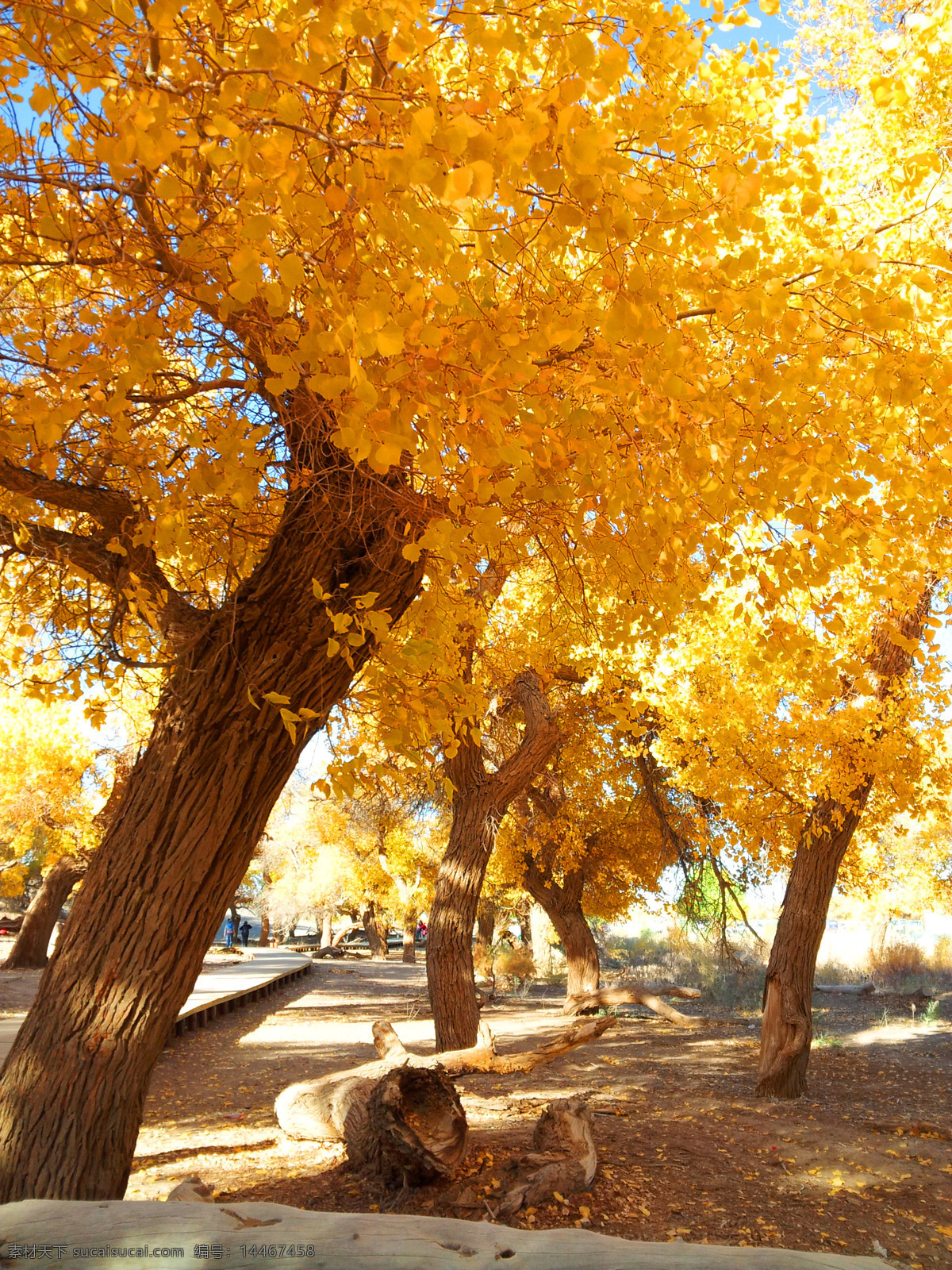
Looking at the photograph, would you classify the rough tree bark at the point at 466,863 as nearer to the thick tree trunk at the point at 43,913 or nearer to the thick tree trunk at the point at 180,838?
the thick tree trunk at the point at 180,838

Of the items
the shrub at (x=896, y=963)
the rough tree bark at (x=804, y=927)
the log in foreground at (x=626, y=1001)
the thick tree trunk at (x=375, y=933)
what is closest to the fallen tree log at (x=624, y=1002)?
the log in foreground at (x=626, y=1001)

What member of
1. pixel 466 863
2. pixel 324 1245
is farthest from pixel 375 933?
pixel 324 1245

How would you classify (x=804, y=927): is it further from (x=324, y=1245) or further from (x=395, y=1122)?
(x=324, y=1245)

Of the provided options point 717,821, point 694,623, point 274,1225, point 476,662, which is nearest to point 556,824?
Result: point 717,821

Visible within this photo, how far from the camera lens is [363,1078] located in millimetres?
5445

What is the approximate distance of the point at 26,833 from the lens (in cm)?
1775

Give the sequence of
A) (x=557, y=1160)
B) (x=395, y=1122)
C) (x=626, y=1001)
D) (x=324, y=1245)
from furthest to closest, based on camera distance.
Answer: (x=626, y=1001)
(x=557, y=1160)
(x=395, y=1122)
(x=324, y=1245)

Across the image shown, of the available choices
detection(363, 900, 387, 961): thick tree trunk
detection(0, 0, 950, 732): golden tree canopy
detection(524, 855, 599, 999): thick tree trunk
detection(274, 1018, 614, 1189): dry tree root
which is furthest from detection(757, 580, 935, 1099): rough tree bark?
detection(363, 900, 387, 961): thick tree trunk

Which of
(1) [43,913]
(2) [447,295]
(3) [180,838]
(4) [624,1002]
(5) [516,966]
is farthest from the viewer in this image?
(5) [516,966]

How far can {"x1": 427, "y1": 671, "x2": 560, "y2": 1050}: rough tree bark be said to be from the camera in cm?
764

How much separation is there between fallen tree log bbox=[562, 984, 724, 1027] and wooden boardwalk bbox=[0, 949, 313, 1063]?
548 cm

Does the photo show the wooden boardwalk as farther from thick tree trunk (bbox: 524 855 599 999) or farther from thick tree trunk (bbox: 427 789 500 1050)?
thick tree trunk (bbox: 524 855 599 999)

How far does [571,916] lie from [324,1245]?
1244cm

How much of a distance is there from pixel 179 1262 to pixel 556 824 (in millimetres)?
10258
